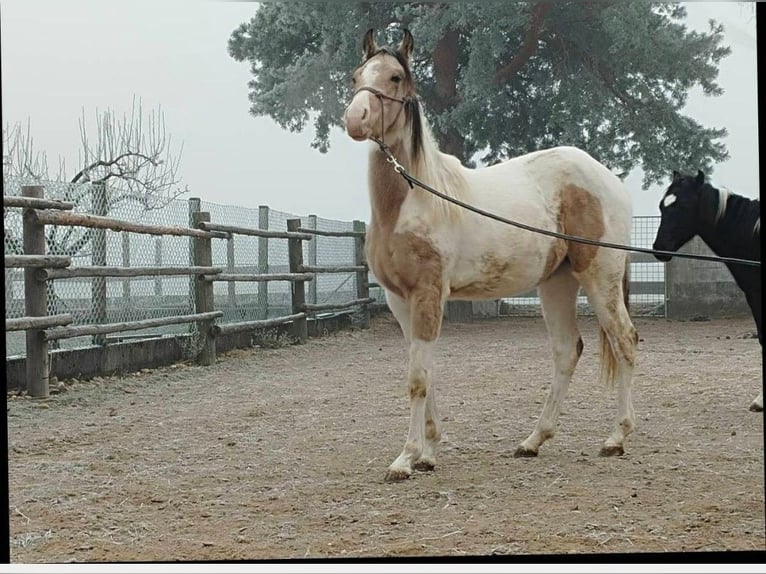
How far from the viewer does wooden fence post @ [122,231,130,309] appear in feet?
16.0

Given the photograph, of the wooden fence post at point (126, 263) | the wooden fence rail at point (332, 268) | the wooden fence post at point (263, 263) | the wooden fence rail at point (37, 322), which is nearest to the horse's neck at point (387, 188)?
the wooden fence rail at point (37, 322)

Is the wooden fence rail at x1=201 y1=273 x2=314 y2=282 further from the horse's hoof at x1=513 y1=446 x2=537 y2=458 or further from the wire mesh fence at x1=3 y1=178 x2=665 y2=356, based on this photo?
the horse's hoof at x1=513 y1=446 x2=537 y2=458

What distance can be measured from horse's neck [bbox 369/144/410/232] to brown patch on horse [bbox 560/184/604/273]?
1.86ft

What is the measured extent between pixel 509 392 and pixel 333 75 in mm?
1608

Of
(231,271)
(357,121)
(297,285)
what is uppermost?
(357,121)

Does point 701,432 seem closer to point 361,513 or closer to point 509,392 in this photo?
point 509,392

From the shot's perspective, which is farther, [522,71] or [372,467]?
[522,71]

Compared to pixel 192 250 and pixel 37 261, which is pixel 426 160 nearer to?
pixel 37 261

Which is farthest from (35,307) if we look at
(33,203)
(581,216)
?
(581,216)

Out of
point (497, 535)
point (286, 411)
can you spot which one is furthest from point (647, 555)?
point (286, 411)

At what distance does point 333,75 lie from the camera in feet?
11.0

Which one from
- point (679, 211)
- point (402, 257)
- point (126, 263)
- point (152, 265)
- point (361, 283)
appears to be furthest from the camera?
point (361, 283)

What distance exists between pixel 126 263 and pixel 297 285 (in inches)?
63.0

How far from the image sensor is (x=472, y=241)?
8.29ft
